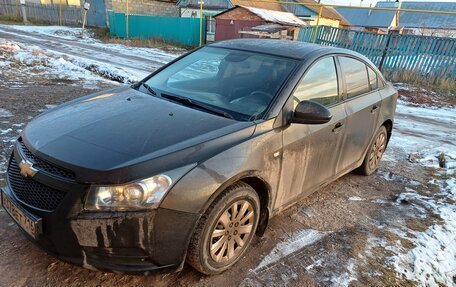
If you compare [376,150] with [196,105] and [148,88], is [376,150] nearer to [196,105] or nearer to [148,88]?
[196,105]

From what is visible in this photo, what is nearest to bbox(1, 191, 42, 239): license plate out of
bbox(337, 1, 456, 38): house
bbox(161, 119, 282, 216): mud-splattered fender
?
bbox(161, 119, 282, 216): mud-splattered fender

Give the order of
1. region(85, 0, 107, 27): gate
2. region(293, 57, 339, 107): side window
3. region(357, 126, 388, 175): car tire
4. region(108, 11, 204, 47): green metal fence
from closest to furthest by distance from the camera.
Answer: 1. region(293, 57, 339, 107): side window
2. region(357, 126, 388, 175): car tire
3. region(108, 11, 204, 47): green metal fence
4. region(85, 0, 107, 27): gate

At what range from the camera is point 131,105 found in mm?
2977

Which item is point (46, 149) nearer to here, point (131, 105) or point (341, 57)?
point (131, 105)

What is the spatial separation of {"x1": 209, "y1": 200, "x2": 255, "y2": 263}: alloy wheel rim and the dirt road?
0.17 m

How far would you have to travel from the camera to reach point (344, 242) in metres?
3.23

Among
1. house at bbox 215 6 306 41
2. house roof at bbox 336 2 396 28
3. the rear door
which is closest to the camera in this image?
the rear door

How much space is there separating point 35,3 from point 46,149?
39.3 m

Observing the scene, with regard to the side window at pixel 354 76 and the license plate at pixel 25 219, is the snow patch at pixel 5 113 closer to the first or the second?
the license plate at pixel 25 219

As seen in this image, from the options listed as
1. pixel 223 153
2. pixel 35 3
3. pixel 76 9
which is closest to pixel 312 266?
pixel 223 153

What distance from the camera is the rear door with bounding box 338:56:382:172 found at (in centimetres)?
375

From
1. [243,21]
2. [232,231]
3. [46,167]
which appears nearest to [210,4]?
[243,21]

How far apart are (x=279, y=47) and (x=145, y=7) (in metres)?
31.7

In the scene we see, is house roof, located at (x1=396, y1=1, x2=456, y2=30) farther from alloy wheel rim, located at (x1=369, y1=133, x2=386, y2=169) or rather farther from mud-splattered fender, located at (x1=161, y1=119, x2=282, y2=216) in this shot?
mud-splattered fender, located at (x1=161, y1=119, x2=282, y2=216)
